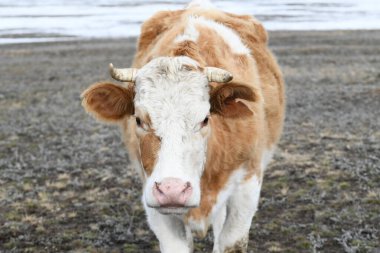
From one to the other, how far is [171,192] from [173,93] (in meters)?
0.83

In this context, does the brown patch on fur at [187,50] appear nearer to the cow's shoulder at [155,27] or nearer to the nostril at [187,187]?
the nostril at [187,187]

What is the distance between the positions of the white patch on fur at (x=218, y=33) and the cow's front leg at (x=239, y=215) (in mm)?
1418

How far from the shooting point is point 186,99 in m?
4.12

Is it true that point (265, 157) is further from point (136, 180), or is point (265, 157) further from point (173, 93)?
point (136, 180)

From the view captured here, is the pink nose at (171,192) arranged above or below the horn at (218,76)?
below

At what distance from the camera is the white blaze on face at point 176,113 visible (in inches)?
151

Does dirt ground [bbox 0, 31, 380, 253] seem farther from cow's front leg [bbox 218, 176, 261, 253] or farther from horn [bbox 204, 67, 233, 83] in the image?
horn [bbox 204, 67, 233, 83]

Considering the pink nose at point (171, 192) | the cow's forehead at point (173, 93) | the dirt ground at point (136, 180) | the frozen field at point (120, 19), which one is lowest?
the frozen field at point (120, 19)

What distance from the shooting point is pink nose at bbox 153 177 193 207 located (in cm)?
365

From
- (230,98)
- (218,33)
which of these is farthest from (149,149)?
(218,33)

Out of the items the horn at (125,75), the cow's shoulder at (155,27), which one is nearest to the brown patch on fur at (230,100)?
the cow's shoulder at (155,27)

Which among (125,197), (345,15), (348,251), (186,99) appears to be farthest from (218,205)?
(345,15)

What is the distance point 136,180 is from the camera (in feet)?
32.0

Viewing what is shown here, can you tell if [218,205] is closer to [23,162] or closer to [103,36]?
[23,162]
